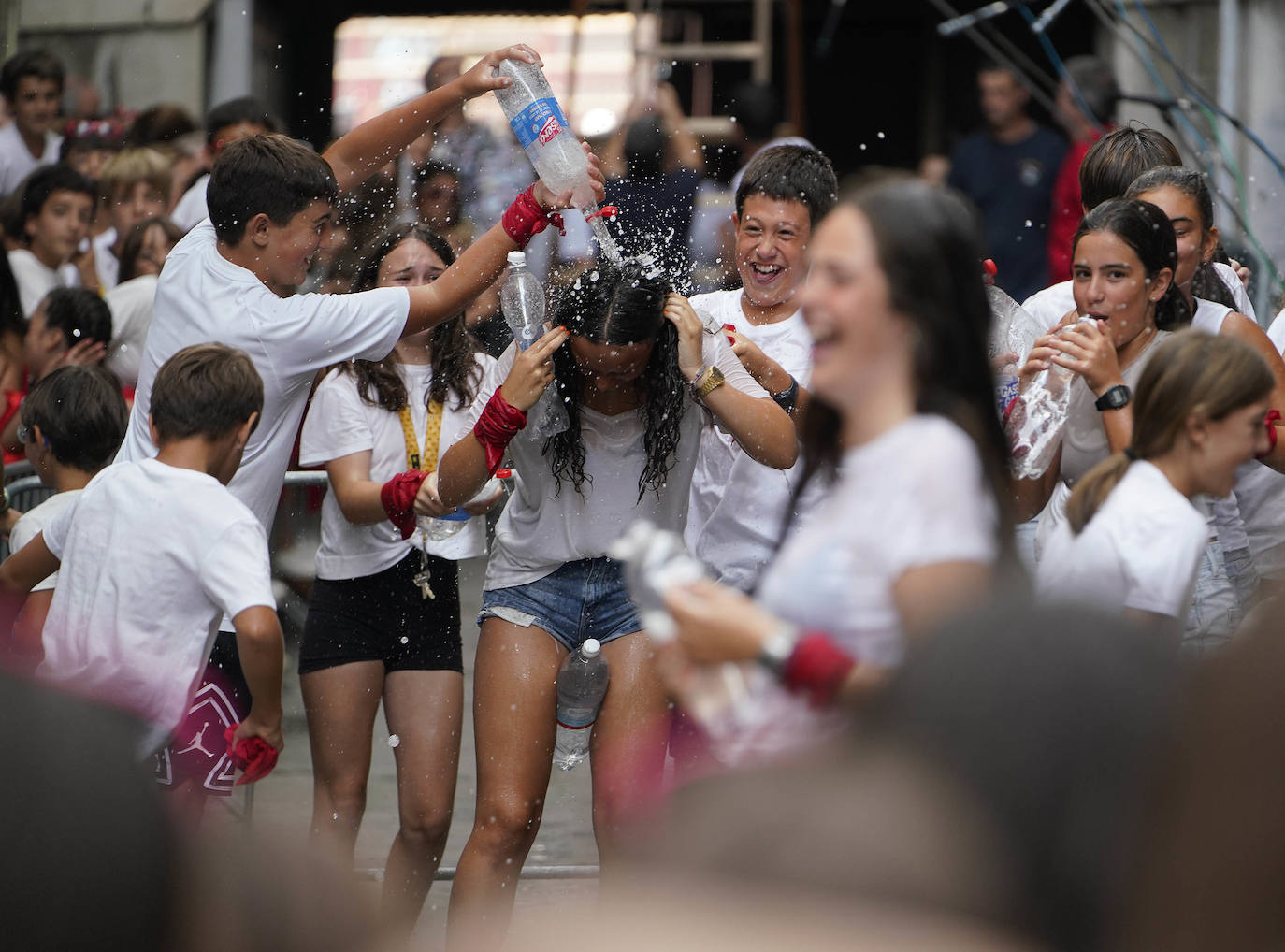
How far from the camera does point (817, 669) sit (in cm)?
184

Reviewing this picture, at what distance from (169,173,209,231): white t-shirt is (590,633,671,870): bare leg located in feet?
12.4

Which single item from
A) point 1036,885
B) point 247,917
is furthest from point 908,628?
point 247,917

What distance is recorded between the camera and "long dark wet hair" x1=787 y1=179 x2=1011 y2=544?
1.95 metres

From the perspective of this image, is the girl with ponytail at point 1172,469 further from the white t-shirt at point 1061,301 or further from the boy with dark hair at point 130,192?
the boy with dark hair at point 130,192

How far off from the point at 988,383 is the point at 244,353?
2.02m

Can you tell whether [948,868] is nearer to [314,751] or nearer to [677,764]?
[677,764]

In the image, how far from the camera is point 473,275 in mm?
3734

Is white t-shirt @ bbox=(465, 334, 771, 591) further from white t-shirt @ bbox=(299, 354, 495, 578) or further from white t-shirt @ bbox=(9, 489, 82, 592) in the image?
white t-shirt @ bbox=(9, 489, 82, 592)

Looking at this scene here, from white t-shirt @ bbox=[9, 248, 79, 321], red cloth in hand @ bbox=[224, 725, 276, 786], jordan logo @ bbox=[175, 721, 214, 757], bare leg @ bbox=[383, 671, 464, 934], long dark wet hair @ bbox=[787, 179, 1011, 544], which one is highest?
long dark wet hair @ bbox=[787, 179, 1011, 544]

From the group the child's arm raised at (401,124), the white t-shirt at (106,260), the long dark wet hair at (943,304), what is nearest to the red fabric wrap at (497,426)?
the child's arm raised at (401,124)

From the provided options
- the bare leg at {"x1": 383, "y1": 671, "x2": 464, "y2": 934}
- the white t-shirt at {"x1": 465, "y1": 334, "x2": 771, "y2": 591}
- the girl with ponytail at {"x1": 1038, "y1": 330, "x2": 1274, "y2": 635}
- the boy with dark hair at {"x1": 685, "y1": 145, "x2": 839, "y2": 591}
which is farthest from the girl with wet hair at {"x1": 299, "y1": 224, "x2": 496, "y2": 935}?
the girl with ponytail at {"x1": 1038, "y1": 330, "x2": 1274, "y2": 635}

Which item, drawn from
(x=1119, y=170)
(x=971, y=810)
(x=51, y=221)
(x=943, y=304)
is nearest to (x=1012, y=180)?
(x=1119, y=170)

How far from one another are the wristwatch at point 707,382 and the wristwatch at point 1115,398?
32.4 inches

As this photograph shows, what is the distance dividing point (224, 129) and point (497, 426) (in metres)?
3.73
